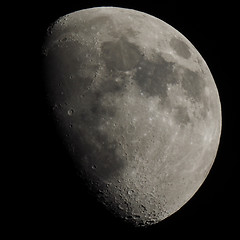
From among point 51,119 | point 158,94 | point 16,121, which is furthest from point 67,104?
point 158,94

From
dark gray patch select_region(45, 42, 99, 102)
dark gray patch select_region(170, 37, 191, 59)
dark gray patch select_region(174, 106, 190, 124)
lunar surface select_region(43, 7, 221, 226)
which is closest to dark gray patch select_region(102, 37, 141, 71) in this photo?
lunar surface select_region(43, 7, 221, 226)

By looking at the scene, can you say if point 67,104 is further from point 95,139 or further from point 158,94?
point 158,94

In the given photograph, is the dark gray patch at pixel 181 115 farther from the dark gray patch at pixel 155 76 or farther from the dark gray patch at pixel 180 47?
the dark gray patch at pixel 180 47

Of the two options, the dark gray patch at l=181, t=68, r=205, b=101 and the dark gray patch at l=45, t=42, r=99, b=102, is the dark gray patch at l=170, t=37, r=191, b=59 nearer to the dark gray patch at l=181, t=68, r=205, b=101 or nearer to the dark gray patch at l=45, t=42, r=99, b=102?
the dark gray patch at l=181, t=68, r=205, b=101

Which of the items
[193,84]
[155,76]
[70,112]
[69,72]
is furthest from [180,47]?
[70,112]

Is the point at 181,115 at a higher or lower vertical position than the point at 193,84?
lower

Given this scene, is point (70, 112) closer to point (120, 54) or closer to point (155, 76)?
point (120, 54)
